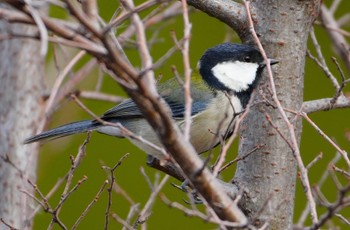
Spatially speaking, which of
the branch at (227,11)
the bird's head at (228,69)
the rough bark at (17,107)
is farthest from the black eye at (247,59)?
the rough bark at (17,107)

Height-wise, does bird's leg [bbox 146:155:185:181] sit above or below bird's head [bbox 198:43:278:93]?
below

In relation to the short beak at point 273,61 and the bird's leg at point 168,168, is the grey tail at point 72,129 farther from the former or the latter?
the short beak at point 273,61

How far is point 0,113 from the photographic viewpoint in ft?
11.3

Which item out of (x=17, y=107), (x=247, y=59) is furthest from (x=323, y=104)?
(x=17, y=107)

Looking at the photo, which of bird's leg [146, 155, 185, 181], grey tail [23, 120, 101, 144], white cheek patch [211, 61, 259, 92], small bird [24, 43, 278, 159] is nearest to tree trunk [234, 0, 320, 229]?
bird's leg [146, 155, 185, 181]

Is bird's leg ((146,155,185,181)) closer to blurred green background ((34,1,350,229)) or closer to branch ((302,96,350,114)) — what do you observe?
branch ((302,96,350,114))

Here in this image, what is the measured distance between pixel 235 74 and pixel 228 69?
0.12 ft

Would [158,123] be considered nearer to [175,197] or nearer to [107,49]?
[107,49]

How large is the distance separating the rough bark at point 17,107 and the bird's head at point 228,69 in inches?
32.3

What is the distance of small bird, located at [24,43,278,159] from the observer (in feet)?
9.57

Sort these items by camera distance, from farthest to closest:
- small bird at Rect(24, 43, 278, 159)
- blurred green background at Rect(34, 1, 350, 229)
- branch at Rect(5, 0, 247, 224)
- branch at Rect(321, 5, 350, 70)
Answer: blurred green background at Rect(34, 1, 350, 229) → branch at Rect(321, 5, 350, 70) → small bird at Rect(24, 43, 278, 159) → branch at Rect(5, 0, 247, 224)

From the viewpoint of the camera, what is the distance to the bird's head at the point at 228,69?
301cm

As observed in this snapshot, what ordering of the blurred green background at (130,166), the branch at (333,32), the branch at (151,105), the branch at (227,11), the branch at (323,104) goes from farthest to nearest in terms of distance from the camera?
1. the blurred green background at (130,166)
2. the branch at (333,32)
3. the branch at (323,104)
4. the branch at (227,11)
5. the branch at (151,105)

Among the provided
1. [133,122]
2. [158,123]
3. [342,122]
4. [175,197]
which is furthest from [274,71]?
[342,122]
